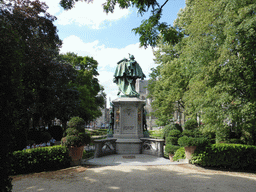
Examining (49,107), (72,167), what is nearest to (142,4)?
(72,167)

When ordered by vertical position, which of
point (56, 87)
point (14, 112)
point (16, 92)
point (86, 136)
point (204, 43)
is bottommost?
point (86, 136)

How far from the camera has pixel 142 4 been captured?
15.6ft

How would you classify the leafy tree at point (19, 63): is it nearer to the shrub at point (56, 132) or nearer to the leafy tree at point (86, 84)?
the shrub at point (56, 132)

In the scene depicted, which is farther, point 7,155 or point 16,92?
point 16,92

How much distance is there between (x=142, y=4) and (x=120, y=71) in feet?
28.1

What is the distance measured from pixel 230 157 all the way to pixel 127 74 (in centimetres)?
814

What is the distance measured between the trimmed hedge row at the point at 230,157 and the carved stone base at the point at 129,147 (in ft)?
13.3

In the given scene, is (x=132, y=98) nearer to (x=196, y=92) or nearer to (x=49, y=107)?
(x=196, y=92)

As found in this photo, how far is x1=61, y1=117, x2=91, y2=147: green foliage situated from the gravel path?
3.47 ft

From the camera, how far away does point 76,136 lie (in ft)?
25.3

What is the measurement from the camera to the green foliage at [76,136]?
24.8ft

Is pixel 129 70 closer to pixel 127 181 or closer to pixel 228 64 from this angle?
pixel 228 64

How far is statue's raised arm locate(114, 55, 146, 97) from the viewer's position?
42.4ft

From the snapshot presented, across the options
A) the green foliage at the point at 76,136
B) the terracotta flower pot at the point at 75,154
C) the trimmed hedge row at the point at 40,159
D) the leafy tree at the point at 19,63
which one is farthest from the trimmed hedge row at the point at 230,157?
the leafy tree at the point at 19,63
